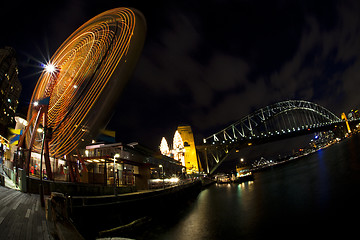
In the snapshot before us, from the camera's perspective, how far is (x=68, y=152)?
2147 cm

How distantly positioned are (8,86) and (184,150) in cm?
5412

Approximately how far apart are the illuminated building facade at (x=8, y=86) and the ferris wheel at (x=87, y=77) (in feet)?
82.7

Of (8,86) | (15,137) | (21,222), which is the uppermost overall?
(8,86)

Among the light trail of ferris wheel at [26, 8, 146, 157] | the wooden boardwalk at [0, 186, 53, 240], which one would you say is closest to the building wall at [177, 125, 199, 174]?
the light trail of ferris wheel at [26, 8, 146, 157]

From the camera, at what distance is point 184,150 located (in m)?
72.9

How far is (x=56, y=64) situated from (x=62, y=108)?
510cm

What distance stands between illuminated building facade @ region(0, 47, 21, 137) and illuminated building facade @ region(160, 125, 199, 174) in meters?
45.0

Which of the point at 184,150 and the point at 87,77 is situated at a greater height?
the point at 87,77

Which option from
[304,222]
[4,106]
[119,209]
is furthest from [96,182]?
[4,106]

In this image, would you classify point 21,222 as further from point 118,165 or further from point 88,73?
point 118,165

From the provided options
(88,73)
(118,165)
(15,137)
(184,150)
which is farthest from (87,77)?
(184,150)

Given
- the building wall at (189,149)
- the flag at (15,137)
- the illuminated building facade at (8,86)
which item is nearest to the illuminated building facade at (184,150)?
the building wall at (189,149)

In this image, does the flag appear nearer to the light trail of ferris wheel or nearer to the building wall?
the light trail of ferris wheel

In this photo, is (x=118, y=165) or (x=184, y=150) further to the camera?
(x=184, y=150)
